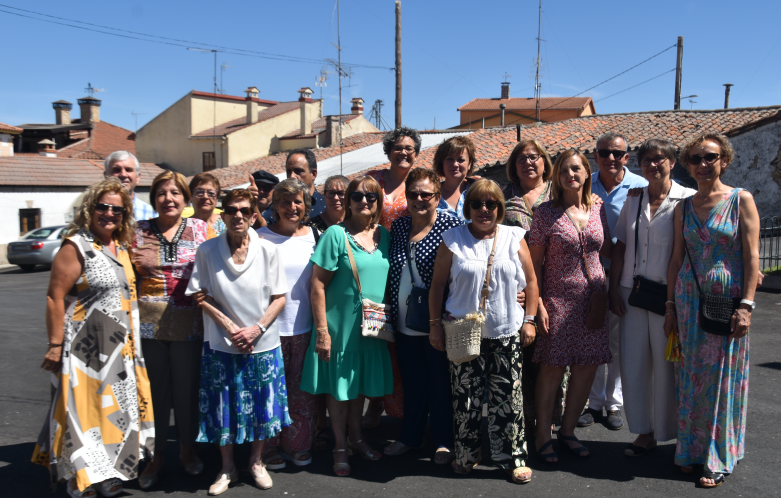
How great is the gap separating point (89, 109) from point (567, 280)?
44.8m

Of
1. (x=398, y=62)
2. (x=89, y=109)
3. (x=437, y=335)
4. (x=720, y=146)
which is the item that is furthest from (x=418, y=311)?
(x=89, y=109)

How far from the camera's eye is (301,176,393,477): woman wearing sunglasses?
12.6 feet

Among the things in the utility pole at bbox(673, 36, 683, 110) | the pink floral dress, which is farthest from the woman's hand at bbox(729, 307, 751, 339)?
the utility pole at bbox(673, 36, 683, 110)

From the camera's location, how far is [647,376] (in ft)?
13.1

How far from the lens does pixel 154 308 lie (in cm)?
367

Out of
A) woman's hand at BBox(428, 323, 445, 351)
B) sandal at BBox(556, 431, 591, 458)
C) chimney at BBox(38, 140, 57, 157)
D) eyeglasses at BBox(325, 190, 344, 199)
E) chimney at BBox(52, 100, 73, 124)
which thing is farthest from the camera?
chimney at BBox(52, 100, 73, 124)

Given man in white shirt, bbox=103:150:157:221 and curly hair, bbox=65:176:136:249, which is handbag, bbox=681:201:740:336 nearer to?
curly hair, bbox=65:176:136:249

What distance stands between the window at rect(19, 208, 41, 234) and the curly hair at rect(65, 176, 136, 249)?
25.2 m

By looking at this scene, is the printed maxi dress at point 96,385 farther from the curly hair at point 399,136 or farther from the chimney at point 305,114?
the chimney at point 305,114

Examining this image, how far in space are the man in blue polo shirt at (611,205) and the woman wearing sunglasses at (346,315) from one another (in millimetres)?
1868

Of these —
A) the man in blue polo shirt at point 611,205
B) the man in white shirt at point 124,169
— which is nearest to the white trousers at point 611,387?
the man in blue polo shirt at point 611,205

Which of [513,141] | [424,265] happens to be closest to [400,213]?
[424,265]

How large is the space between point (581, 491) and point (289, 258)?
2.41 metres

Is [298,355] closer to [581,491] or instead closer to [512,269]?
[512,269]
